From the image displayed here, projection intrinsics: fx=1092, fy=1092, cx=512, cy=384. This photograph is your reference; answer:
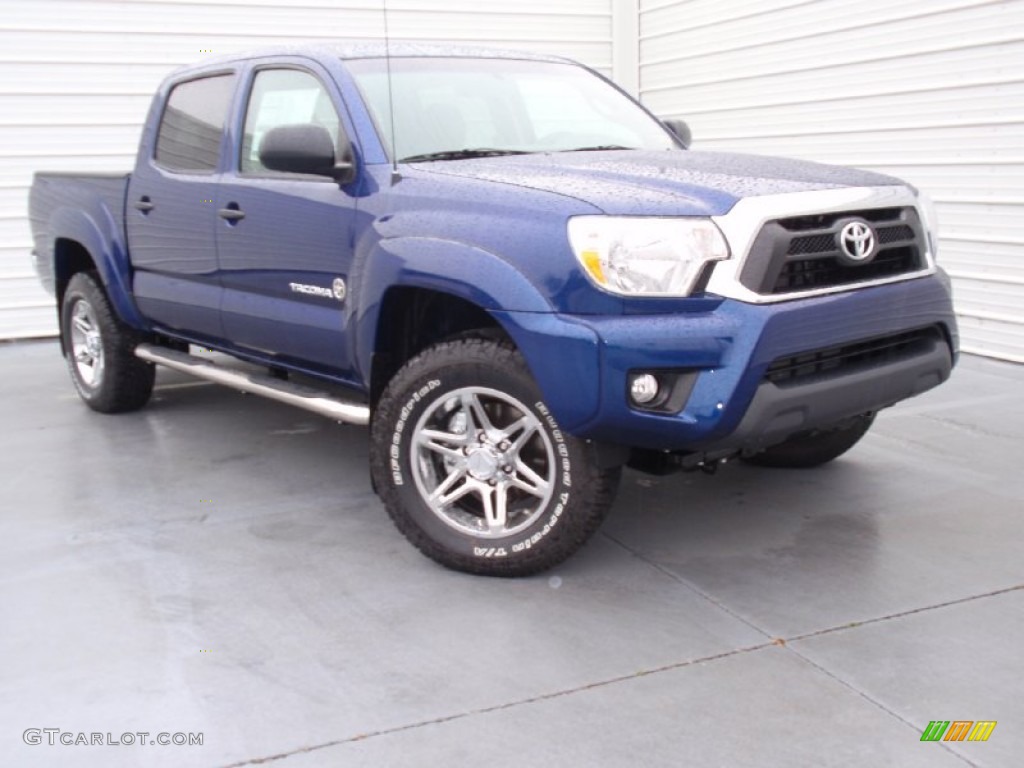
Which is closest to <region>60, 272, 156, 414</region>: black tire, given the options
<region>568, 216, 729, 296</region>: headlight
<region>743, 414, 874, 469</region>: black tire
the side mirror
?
the side mirror

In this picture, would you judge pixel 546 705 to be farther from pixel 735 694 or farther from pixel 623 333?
pixel 623 333

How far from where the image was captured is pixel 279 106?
4836mm

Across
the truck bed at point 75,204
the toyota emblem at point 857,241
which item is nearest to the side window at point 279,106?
the truck bed at point 75,204

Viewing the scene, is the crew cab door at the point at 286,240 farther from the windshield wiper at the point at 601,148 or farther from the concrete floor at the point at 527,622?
the windshield wiper at the point at 601,148

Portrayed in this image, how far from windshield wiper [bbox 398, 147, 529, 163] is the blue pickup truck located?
0.06 feet

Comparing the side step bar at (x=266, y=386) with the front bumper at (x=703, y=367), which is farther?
the side step bar at (x=266, y=386)

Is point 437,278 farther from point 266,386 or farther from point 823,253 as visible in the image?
point 266,386

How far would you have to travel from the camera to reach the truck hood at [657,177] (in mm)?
3393

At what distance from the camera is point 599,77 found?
17.5 feet

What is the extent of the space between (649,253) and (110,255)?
141 inches

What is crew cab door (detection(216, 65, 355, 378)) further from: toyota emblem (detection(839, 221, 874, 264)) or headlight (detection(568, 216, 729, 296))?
toyota emblem (detection(839, 221, 874, 264))

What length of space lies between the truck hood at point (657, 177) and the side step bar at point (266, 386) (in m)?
0.99

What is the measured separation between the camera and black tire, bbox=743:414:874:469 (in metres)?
4.78

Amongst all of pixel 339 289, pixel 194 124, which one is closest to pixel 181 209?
pixel 194 124
